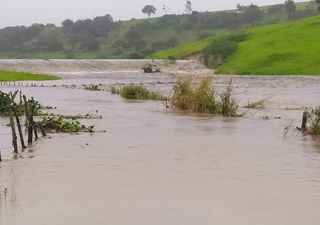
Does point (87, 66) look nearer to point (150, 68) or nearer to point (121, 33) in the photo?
point (150, 68)

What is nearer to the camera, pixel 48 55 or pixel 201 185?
pixel 201 185

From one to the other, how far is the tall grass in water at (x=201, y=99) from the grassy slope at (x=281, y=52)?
46.2m

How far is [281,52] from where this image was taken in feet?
275

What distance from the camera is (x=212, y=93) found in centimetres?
Result: 2511

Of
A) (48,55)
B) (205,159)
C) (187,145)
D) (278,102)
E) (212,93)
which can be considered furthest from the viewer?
(48,55)

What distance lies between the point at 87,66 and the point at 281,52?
2453cm

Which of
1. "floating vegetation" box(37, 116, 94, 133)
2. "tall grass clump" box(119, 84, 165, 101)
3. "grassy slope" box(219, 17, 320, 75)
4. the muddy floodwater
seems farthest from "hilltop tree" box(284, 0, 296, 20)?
"floating vegetation" box(37, 116, 94, 133)

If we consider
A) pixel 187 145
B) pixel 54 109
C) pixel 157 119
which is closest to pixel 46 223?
pixel 187 145

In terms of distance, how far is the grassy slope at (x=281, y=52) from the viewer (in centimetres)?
7538

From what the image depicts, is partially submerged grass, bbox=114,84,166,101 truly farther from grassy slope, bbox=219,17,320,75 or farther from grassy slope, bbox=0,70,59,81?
grassy slope, bbox=219,17,320,75

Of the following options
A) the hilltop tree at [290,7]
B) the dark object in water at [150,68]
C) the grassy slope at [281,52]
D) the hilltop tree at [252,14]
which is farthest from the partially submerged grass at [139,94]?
the hilltop tree at [290,7]

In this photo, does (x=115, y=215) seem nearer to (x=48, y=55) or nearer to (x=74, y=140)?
(x=74, y=140)

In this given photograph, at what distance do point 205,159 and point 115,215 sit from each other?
16.9 feet

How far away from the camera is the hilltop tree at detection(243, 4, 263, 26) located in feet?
525
